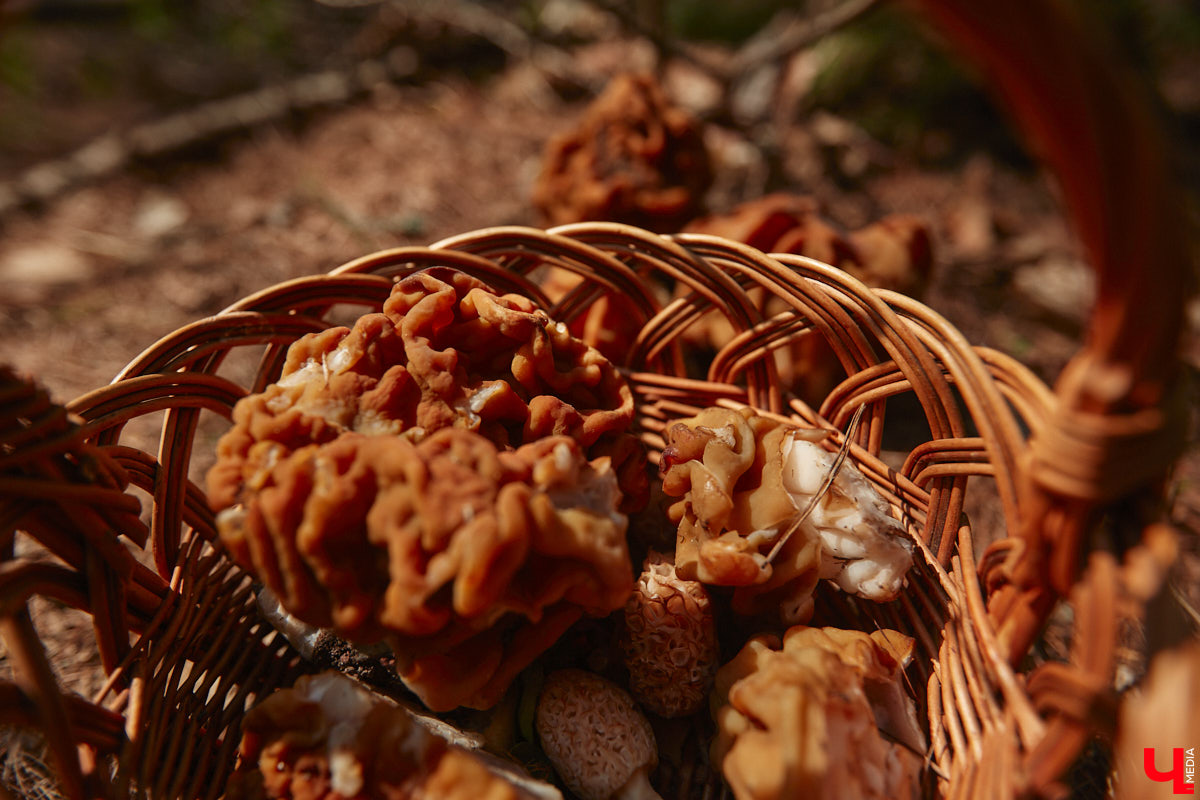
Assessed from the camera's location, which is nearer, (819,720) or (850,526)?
(819,720)

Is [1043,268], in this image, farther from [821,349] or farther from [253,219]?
[253,219]

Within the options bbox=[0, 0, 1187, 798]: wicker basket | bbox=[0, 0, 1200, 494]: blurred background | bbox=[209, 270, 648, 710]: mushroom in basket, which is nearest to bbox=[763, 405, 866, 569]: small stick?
bbox=[0, 0, 1187, 798]: wicker basket

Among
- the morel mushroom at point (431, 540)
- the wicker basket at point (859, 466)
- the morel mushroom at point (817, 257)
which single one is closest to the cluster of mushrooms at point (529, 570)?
the morel mushroom at point (431, 540)

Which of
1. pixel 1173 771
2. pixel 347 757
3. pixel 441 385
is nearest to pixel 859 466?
pixel 1173 771

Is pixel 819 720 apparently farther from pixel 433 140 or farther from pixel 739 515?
pixel 433 140

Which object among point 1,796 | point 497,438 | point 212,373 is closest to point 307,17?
point 212,373

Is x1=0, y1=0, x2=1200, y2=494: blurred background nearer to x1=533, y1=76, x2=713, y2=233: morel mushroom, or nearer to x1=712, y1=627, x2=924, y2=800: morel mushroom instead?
x1=533, y1=76, x2=713, y2=233: morel mushroom

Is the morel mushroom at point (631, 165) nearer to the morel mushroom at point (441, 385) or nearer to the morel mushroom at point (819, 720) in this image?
the morel mushroom at point (441, 385)
